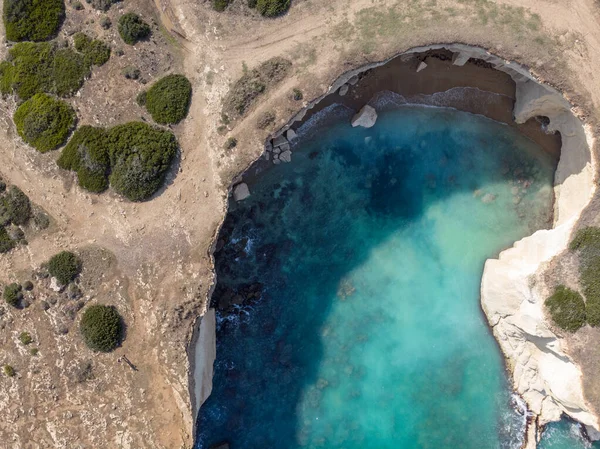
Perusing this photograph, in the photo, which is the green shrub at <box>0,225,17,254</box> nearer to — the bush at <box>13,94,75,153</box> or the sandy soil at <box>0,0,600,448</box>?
the sandy soil at <box>0,0,600,448</box>

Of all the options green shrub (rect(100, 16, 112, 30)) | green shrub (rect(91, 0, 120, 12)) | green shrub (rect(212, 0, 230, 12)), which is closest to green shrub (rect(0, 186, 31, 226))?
green shrub (rect(100, 16, 112, 30))

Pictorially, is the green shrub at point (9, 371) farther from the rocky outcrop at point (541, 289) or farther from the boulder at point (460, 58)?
the boulder at point (460, 58)

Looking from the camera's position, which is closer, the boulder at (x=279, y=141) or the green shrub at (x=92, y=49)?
the green shrub at (x=92, y=49)

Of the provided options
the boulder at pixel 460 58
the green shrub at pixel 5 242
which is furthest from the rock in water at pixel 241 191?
the boulder at pixel 460 58

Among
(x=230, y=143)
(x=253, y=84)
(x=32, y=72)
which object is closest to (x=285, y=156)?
(x=230, y=143)

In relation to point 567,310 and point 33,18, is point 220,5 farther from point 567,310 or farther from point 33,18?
point 567,310

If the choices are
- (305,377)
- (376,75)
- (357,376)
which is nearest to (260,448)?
(305,377)
